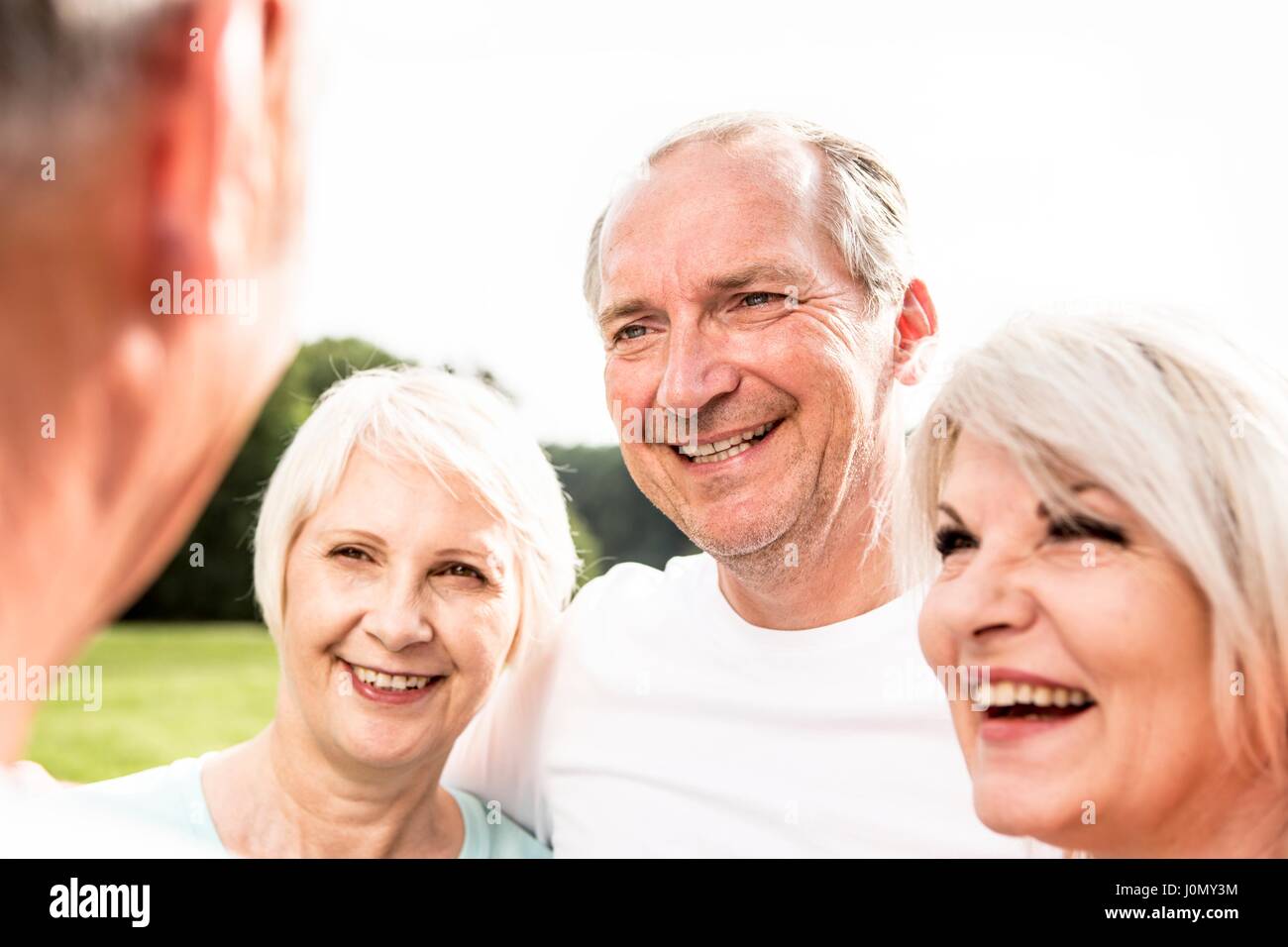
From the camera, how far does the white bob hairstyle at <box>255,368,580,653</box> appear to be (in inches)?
76.5

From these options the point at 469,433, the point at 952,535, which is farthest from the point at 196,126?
the point at 469,433

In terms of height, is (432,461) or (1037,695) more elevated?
(432,461)

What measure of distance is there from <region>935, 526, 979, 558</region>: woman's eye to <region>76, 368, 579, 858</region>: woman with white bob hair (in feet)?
2.64

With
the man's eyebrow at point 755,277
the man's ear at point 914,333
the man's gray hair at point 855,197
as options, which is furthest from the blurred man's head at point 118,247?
the man's ear at point 914,333

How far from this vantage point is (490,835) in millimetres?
2047

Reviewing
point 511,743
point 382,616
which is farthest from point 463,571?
point 511,743

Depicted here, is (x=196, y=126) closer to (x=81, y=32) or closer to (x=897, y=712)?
(x=81, y=32)

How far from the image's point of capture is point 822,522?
6.74ft

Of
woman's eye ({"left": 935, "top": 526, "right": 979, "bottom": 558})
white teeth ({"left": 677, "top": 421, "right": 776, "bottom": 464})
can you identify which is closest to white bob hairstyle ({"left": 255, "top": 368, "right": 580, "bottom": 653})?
white teeth ({"left": 677, "top": 421, "right": 776, "bottom": 464})

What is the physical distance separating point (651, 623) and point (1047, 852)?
80cm

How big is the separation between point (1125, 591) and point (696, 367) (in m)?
0.95

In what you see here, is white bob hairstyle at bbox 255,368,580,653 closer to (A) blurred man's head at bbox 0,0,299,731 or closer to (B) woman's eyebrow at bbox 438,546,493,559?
(B) woman's eyebrow at bbox 438,546,493,559

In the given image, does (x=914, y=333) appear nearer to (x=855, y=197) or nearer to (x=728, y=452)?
(x=855, y=197)

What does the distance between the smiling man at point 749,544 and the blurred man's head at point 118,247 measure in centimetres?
147
